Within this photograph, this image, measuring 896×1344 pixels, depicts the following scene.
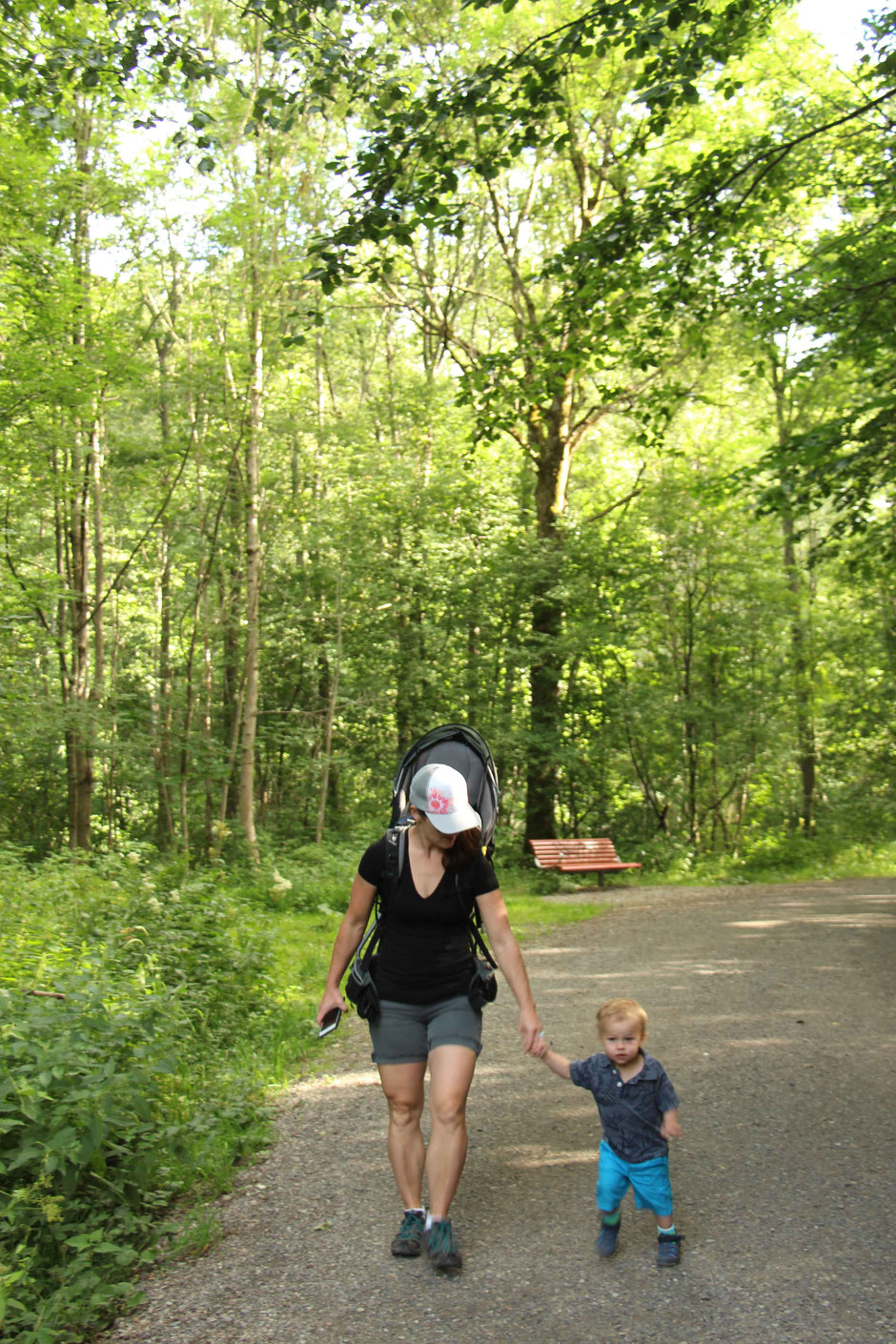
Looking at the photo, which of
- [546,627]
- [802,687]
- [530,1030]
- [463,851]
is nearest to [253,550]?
[546,627]

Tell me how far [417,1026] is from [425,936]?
1.10 feet

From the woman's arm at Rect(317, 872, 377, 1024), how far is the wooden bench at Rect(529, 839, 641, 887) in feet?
39.8

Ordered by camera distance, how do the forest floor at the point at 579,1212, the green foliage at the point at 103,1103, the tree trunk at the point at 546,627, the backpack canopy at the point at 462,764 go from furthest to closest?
the tree trunk at the point at 546,627 < the backpack canopy at the point at 462,764 < the green foliage at the point at 103,1103 < the forest floor at the point at 579,1212

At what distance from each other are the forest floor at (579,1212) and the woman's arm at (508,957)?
2.85ft

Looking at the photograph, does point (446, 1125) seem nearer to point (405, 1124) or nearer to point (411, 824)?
point (405, 1124)

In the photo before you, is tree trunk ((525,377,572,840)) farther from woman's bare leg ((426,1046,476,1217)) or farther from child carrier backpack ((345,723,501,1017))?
woman's bare leg ((426,1046,476,1217))

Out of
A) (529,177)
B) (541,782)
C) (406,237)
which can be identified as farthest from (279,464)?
(406,237)

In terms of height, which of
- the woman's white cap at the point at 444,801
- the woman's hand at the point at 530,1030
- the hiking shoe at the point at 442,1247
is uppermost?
the woman's white cap at the point at 444,801

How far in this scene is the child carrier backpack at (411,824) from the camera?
13.4ft

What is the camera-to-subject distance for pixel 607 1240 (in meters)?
3.98

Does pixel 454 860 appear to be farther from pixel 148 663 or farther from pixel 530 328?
pixel 148 663

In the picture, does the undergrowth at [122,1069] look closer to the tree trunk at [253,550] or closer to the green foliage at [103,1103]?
the green foliage at [103,1103]

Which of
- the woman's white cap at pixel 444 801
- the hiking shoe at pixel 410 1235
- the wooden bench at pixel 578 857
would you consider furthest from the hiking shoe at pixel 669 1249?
the wooden bench at pixel 578 857

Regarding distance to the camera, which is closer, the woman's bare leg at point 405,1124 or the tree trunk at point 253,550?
the woman's bare leg at point 405,1124
